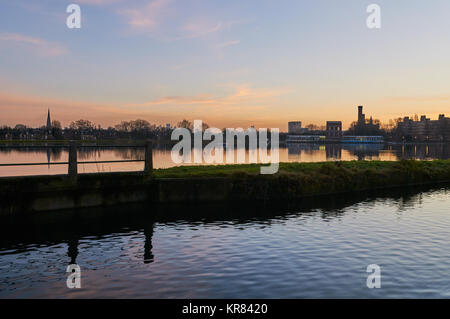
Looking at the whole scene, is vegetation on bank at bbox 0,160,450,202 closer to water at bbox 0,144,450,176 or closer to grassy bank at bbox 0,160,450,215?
grassy bank at bbox 0,160,450,215

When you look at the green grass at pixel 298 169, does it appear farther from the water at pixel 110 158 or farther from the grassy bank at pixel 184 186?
the water at pixel 110 158

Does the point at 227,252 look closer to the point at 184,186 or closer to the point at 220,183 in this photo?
the point at 184,186

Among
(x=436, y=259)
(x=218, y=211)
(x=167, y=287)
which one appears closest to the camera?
(x=167, y=287)

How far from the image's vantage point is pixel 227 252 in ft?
43.5

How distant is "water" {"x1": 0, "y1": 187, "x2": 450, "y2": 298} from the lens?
9.99 meters

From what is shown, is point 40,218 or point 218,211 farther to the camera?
point 218,211

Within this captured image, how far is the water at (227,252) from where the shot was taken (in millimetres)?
9992

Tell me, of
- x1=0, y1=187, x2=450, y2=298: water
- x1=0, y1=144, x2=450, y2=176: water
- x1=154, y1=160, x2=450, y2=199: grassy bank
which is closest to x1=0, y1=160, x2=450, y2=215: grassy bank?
x1=154, y1=160, x2=450, y2=199: grassy bank

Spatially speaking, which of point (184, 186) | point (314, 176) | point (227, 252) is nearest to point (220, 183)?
point (184, 186)

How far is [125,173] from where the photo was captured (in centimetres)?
2128

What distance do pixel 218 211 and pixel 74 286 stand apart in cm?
1145
